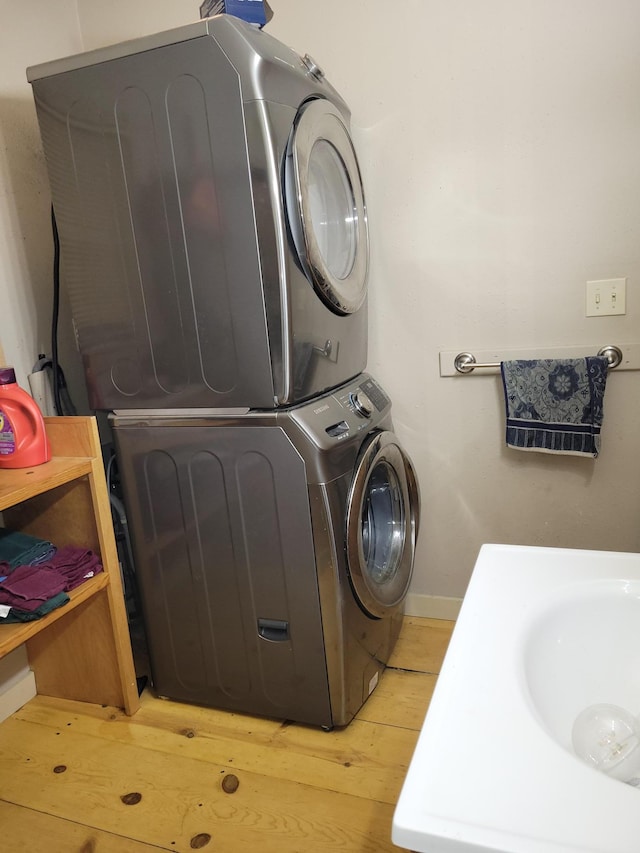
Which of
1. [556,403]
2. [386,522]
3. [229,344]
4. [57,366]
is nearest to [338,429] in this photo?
[229,344]

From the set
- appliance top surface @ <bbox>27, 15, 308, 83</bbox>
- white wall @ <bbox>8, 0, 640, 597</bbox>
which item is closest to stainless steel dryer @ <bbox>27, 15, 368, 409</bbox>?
appliance top surface @ <bbox>27, 15, 308, 83</bbox>

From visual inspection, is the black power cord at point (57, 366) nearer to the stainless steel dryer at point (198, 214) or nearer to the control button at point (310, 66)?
the stainless steel dryer at point (198, 214)

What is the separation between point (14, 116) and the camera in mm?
→ 1916

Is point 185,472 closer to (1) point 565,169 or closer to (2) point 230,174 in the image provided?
(2) point 230,174

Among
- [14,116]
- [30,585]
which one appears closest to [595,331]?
[30,585]

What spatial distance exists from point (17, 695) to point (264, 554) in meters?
0.92

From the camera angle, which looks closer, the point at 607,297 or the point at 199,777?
the point at 199,777

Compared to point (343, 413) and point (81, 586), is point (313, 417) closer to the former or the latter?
point (343, 413)

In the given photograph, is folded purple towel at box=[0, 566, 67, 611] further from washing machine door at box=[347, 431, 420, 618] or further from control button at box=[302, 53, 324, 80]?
control button at box=[302, 53, 324, 80]

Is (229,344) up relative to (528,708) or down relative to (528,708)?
up

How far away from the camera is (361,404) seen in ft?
5.91

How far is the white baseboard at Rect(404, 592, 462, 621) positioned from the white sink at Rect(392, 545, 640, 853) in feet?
4.57

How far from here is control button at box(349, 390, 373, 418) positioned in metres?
1.78

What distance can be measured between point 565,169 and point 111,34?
61.9 inches
